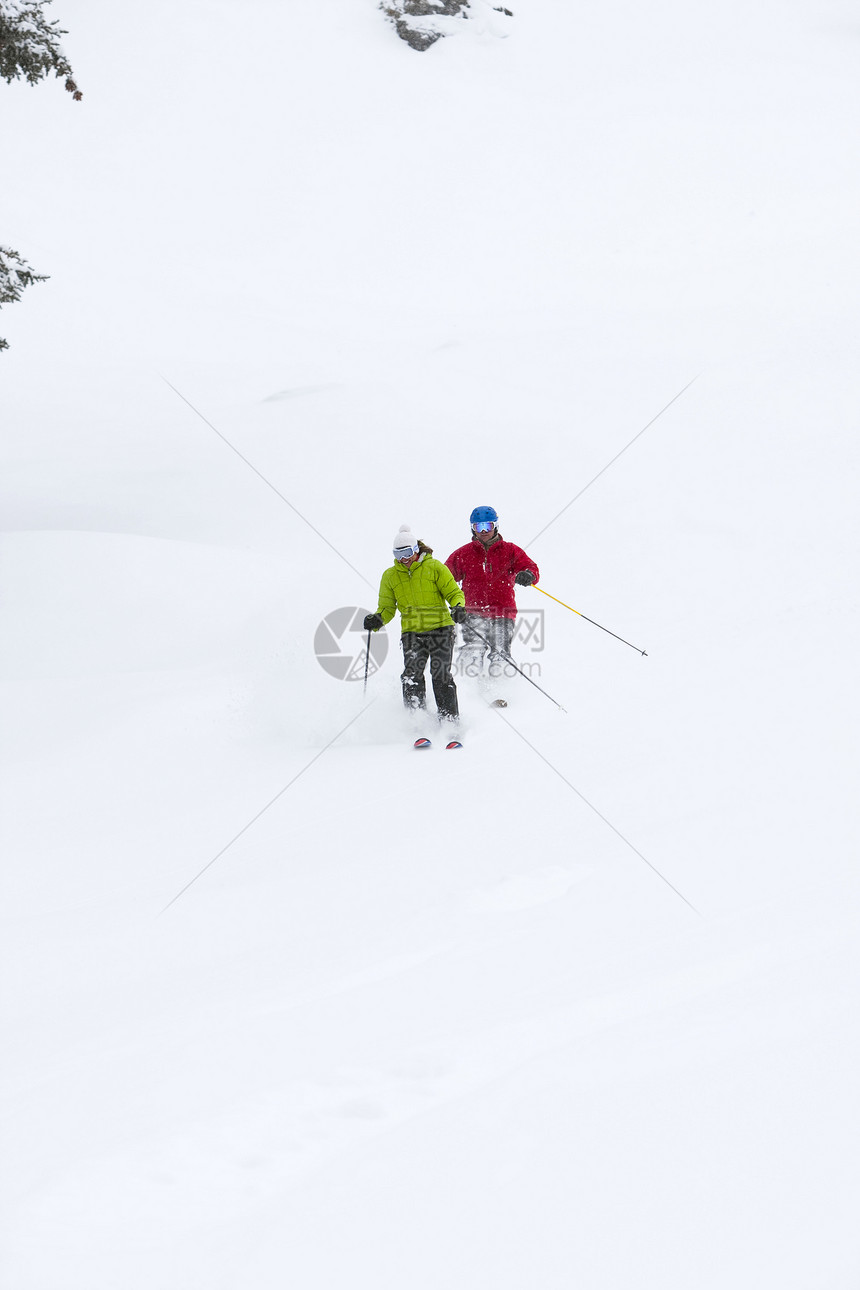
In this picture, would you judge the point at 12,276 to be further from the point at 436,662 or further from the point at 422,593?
the point at 436,662

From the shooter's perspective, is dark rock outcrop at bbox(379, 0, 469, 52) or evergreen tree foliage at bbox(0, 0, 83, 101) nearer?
evergreen tree foliage at bbox(0, 0, 83, 101)

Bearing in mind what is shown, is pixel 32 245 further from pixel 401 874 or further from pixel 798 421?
pixel 401 874

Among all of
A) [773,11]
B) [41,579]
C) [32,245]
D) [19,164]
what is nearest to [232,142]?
[19,164]

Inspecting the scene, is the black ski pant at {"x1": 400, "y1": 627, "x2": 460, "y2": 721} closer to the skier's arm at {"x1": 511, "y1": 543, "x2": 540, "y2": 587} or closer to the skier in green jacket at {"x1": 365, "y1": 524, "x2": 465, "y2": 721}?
the skier in green jacket at {"x1": 365, "y1": 524, "x2": 465, "y2": 721}

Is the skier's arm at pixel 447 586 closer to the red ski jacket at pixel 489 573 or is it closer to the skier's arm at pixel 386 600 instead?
the skier's arm at pixel 386 600

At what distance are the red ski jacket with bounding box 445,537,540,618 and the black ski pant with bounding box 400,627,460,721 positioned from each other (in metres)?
1.09

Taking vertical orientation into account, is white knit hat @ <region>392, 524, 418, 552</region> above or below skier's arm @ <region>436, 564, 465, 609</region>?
above

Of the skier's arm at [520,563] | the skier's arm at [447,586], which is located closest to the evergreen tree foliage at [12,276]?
the skier's arm at [447,586]

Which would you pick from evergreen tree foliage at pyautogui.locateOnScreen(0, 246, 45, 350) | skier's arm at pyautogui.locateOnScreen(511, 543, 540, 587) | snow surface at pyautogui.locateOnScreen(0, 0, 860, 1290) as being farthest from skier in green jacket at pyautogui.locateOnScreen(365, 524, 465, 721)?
evergreen tree foliage at pyautogui.locateOnScreen(0, 246, 45, 350)

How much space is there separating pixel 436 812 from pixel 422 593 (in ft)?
7.03

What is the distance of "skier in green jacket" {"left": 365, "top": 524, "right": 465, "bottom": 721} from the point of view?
802 centimetres

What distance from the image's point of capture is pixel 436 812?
6.54 metres

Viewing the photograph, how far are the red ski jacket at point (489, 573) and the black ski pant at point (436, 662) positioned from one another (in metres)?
1.09

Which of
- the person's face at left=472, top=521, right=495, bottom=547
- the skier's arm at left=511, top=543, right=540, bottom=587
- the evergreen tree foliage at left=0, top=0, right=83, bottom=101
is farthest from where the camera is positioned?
the skier's arm at left=511, top=543, right=540, bottom=587
